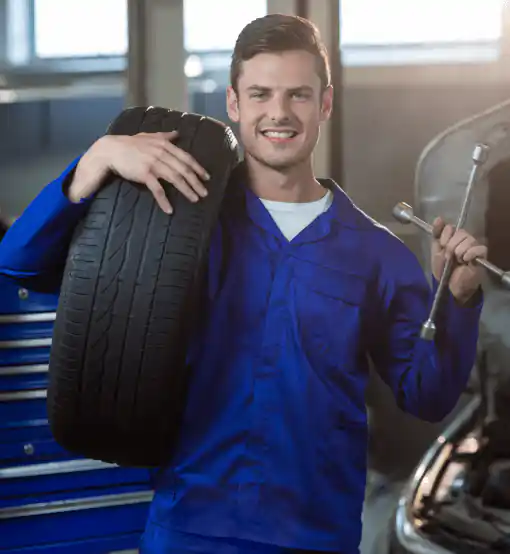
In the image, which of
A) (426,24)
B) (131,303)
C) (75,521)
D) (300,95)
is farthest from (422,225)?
(75,521)

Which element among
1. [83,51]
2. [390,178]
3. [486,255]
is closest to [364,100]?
[390,178]

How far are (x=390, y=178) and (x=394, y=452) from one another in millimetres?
544

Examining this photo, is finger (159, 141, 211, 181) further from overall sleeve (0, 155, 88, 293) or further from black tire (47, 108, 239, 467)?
overall sleeve (0, 155, 88, 293)

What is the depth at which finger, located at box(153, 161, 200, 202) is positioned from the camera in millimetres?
894

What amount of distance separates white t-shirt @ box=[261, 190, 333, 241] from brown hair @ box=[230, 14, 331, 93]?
20cm

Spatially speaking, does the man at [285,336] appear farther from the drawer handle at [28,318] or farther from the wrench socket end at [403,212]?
the drawer handle at [28,318]

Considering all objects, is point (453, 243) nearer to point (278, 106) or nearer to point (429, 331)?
point (429, 331)

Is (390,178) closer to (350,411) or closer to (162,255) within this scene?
(350,411)

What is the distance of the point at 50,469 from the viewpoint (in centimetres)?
144

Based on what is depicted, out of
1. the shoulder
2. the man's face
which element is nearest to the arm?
the shoulder

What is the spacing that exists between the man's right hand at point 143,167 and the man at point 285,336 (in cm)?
12

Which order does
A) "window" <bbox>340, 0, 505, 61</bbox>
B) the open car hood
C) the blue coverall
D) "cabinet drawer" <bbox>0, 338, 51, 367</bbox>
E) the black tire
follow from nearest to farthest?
1. the black tire
2. the blue coverall
3. the open car hood
4. "window" <bbox>340, 0, 505, 61</bbox>
5. "cabinet drawer" <bbox>0, 338, 51, 367</bbox>

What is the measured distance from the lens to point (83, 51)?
1.33 m

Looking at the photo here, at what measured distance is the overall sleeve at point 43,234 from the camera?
2.99ft
